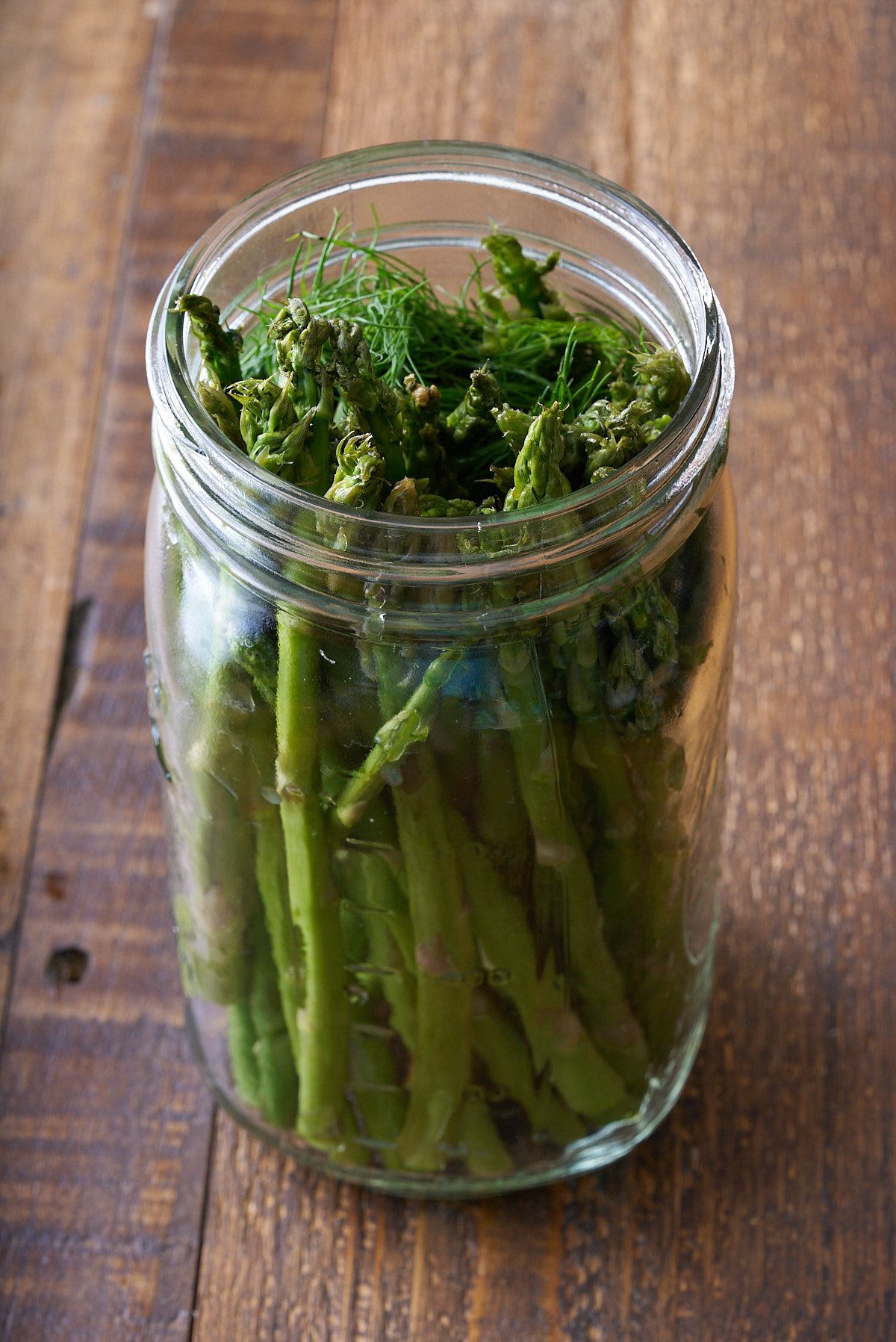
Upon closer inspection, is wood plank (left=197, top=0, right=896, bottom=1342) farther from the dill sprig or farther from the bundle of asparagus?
the dill sprig

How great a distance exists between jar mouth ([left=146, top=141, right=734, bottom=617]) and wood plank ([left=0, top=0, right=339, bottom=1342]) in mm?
298

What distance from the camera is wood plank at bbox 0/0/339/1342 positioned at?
66cm

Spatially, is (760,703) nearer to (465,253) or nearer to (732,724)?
(732,724)

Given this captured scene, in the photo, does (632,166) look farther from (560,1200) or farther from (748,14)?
(560,1200)

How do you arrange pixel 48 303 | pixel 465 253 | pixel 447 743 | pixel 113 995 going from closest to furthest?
1. pixel 447 743
2. pixel 465 253
3. pixel 113 995
4. pixel 48 303

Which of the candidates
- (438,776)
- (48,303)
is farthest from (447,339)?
(48,303)

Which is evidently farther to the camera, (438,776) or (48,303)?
(48,303)

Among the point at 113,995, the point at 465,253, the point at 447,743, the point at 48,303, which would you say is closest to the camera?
the point at 447,743

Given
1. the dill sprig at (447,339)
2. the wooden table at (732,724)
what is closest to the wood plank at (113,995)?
the wooden table at (732,724)

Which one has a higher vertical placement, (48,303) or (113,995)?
(48,303)

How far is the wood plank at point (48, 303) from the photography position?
0.80 metres

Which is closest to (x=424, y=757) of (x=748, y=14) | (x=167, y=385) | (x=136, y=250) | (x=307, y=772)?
(x=307, y=772)

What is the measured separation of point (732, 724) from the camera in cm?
79

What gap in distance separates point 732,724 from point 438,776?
0.33 metres
